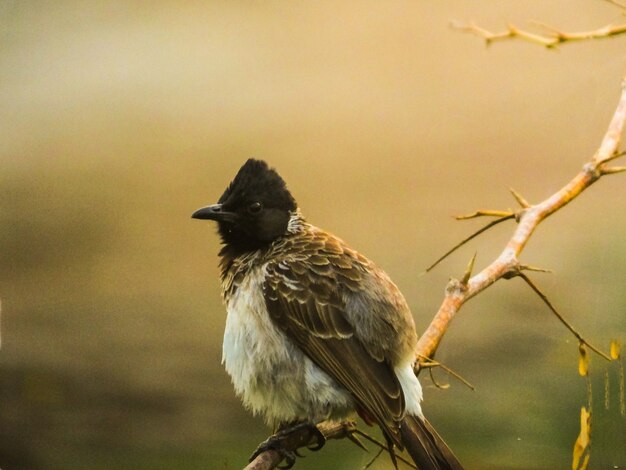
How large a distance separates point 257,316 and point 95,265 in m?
0.72

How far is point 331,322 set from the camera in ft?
7.86

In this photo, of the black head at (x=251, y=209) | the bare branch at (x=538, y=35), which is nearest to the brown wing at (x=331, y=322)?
the black head at (x=251, y=209)

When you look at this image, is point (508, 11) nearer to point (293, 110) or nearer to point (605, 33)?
point (605, 33)

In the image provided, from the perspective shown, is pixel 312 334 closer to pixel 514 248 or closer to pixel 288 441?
pixel 288 441

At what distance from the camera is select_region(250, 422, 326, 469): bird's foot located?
237 centimetres

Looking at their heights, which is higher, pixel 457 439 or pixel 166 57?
pixel 166 57

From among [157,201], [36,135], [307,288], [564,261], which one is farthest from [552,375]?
[36,135]

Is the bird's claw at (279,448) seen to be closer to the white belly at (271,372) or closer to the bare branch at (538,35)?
the white belly at (271,372)

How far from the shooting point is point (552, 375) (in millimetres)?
2959

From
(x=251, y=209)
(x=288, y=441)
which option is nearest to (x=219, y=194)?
(x=251, y=209)

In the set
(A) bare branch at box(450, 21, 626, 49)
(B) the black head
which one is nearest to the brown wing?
(B) the black head

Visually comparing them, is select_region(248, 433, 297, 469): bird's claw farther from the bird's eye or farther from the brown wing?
the bird's eye

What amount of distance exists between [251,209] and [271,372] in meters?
0.46

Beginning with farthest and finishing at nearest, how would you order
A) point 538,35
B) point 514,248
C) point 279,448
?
1. point 538,35
2. point 514,248
3. point 279,448
